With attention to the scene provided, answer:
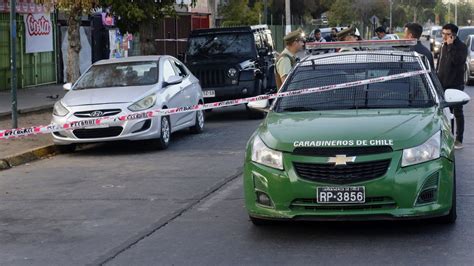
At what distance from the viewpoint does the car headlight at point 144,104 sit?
12992 millimetres

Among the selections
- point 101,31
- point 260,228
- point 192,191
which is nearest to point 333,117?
point 260,228

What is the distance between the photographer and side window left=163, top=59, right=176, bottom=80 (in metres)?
14.4

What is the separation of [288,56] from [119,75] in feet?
12.0

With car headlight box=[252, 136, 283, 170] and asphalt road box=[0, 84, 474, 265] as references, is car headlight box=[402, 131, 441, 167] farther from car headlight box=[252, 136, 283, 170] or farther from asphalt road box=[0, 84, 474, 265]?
car headlight box=[252, 136, 283, 170]

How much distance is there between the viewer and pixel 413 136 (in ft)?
23.0

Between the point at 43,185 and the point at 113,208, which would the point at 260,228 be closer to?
the point at 113,208

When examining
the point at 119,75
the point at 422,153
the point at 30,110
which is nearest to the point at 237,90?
the point at 119,75

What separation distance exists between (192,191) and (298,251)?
3.12 metres

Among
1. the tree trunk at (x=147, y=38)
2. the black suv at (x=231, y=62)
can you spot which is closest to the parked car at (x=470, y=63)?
the black suv at (x=231, y=62)

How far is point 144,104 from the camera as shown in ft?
43.3

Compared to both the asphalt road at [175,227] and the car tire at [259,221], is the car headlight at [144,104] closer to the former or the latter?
the asphalt road at [175,227]

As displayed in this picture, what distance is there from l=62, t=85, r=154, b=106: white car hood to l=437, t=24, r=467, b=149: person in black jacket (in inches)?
181

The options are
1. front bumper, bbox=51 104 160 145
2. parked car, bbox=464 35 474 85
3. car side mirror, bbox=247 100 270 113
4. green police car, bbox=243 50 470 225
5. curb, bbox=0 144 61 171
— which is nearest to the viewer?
green police car, bbox=243 50 470 225

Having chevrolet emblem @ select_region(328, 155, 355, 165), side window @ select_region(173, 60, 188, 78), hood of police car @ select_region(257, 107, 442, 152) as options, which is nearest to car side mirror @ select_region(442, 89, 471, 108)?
hood of police car @ select_region(257, 107, 442, 152)
